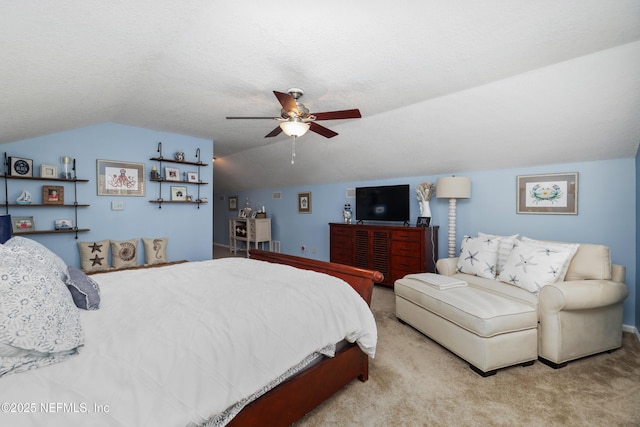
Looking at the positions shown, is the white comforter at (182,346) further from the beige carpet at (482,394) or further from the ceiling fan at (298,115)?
the ceiling fan at (298,115)

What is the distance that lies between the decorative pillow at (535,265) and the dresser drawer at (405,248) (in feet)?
4.18

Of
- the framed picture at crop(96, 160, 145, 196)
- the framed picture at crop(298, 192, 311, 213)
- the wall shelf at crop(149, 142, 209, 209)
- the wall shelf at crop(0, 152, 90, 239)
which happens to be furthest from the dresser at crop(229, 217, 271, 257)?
the wall shelf at crop(0, 152, 90, 239)

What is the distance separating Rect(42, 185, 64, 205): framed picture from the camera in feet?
10.5

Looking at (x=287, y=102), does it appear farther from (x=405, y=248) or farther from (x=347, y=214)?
(x=347, y=214)

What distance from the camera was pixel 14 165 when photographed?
2.98 meters

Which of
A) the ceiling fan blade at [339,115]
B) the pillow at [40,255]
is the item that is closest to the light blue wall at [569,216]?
the ceiling fan blade at [339,115]

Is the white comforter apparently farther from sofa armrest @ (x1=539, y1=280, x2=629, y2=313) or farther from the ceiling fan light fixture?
sofa armrest @ (x1=539, y1=280, x2=629, y2=313)

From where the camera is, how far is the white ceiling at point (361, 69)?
5.10 ft

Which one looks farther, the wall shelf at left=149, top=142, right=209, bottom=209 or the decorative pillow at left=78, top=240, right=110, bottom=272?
the wall shelf at left=149, top=142, right=209, bottom=209

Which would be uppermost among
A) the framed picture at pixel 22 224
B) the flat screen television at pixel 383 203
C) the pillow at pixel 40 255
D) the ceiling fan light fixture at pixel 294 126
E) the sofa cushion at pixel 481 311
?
the ceiling fan light fixture at pixel 294 126

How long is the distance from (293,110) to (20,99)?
200 cm

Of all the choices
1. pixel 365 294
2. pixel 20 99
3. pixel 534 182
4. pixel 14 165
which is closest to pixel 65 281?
pixel 20 99

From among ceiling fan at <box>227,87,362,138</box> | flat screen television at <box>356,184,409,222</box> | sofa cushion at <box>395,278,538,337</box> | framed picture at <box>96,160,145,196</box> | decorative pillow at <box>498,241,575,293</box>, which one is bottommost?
sofa cushion at <box>395,278,538,337</box>

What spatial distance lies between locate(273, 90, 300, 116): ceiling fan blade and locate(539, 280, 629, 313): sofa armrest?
8.05ft
